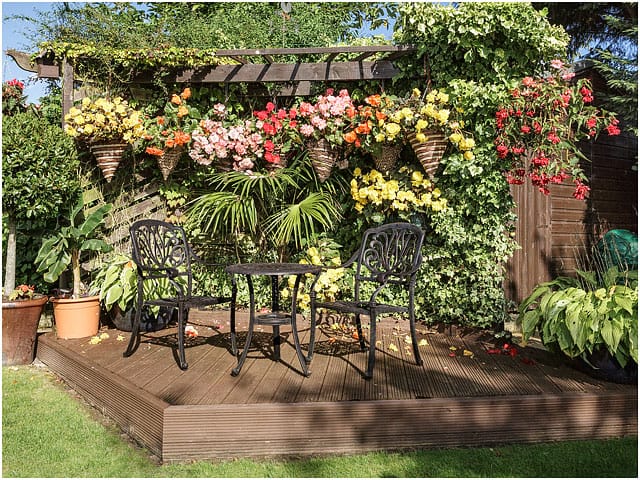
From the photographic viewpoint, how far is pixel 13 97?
442cm

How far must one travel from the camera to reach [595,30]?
25.7 ft

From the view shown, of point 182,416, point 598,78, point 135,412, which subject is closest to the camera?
point 182,416

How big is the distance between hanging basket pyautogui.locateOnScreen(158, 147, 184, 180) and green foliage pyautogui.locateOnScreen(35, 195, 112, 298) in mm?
549

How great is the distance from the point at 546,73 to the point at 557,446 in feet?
9.48

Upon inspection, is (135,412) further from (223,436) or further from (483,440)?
(483,440)

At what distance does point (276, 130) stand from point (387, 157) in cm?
94

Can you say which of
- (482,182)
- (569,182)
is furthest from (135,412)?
(569,182)

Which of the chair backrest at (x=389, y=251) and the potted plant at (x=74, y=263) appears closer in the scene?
the chair backrest at (x=389, y=251)

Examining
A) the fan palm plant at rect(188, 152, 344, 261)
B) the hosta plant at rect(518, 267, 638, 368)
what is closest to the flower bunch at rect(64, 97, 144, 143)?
the fan palm plant at rect(188, 152, 344, 261)

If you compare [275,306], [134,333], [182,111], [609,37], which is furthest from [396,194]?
[609,37]

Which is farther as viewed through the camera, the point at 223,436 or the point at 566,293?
the point at 566,293

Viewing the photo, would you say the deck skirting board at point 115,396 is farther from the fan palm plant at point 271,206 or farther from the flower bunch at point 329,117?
the flower bunch at point 329,117

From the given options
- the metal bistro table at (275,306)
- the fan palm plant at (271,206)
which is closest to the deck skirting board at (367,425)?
the metal bistro table at (275,306)

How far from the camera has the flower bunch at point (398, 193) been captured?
4.04 meters
